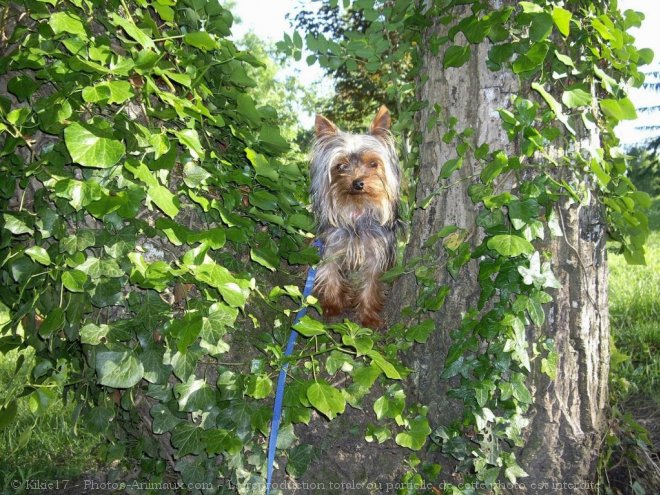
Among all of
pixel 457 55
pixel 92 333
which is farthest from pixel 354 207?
pixel 92 333

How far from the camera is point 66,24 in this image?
2.09 m

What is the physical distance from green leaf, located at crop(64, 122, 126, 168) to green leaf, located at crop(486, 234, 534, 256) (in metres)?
1.61

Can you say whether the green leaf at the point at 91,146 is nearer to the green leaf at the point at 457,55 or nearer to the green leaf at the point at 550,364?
the green leaf at the point at 457,55

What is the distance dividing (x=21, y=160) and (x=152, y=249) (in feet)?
2.22

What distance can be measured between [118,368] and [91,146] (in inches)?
35.9

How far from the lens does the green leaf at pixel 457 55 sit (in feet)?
9.25

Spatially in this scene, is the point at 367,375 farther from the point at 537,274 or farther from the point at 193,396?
the point at 537,274

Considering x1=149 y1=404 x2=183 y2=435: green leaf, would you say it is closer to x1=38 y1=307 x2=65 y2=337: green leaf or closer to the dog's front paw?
x1=38 y1=307 x2=65 y2=337: green leaf

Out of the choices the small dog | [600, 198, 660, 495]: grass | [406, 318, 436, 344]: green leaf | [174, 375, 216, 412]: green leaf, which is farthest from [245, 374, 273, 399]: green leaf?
[600, 198, 660, 495]: grass

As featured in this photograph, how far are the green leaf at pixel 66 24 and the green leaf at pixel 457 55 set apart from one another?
1.75m

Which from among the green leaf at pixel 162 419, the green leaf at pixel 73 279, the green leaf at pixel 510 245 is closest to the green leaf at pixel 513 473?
the green leaf at pixel 510 245

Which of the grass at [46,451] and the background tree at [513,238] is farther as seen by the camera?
the grass at [46,451]

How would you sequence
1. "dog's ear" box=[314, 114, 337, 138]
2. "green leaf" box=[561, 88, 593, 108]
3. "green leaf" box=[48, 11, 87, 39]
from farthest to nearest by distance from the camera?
1. "dog's ear" box=[314, 114, 337, 138]
2. "green leaf" box=[561, 88, 593, 108]
3. "green leaf" box=[48, 11, 87, 39]

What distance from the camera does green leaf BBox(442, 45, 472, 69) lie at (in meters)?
2.82
